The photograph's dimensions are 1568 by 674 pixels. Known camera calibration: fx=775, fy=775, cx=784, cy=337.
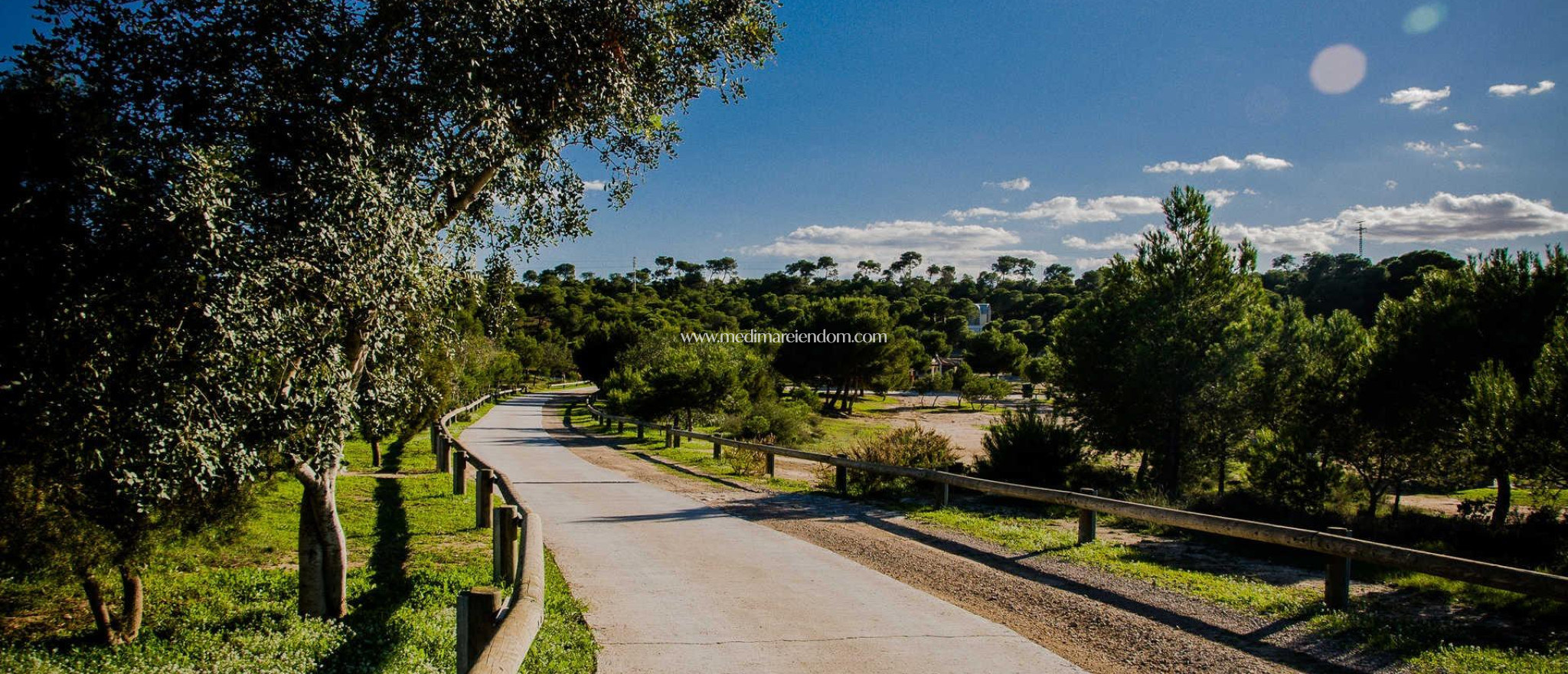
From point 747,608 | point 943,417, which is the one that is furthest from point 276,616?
point 943,417

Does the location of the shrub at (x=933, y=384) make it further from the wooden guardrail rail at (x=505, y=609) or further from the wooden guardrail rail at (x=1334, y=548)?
the wooden guardrail rail at (x=505, y=609)

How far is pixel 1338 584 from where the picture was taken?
23.1 feet

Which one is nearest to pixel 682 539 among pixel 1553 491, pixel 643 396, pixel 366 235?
pixel 366 235

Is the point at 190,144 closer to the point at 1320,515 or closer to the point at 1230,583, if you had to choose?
the point at 1230,583

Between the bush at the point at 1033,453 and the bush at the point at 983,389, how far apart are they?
2325 inches

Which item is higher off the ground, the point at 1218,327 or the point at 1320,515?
the point at 1218,327

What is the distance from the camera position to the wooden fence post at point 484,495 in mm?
11094

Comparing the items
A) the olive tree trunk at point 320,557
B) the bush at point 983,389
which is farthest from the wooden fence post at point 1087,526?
the bush at point 983,389

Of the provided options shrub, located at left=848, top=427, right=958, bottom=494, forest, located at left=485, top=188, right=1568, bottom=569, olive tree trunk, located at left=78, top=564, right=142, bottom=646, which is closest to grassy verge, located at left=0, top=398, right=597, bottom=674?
olive tree trunk, located at left=78, top=564, right=142, bottom=646

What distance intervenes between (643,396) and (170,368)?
89.6 feet

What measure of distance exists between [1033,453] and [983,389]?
2345 inches

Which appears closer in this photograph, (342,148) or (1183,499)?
(342,148)

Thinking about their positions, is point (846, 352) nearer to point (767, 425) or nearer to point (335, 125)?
point (767, 425)

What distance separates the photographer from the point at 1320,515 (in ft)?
42.6
